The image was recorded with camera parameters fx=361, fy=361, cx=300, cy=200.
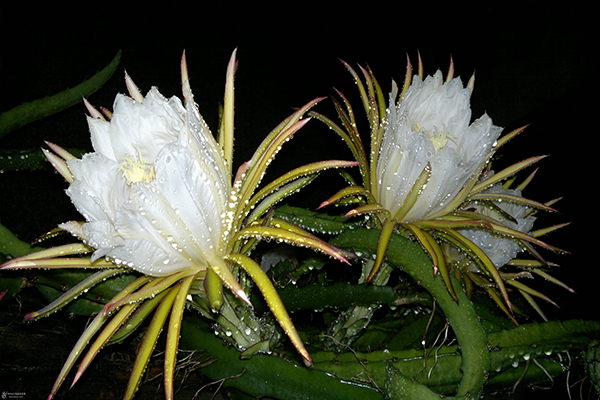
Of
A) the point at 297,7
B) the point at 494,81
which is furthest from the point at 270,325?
the point at 494,81

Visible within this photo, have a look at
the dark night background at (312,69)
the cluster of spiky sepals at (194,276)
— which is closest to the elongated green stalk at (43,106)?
the dark night background at (312,69)

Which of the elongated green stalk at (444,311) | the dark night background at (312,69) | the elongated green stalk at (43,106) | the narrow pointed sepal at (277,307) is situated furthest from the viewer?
the dark night background at (312,69)

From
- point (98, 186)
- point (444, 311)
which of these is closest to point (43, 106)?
point (98, 186)

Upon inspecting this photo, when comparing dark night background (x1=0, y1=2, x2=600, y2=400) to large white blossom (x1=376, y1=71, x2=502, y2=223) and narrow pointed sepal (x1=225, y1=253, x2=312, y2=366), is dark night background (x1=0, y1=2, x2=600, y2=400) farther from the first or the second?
narrow pointed sepal (x1=225, y1=253, x2=312, y2=366)

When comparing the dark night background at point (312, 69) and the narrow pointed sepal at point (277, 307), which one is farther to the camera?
the dark night background at point (312, 69)

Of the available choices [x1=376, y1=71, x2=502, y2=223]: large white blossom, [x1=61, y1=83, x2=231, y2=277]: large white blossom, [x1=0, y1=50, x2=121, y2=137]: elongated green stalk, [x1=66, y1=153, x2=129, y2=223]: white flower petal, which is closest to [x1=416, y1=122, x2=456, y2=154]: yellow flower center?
[x1=376, y1=71, x2=502, y2=223]: large white blossom

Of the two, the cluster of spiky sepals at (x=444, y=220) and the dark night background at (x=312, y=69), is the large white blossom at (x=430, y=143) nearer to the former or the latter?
the cluster of spiky sepals at (x=444, y=220)

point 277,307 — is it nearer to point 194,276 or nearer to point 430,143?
point 194,276
